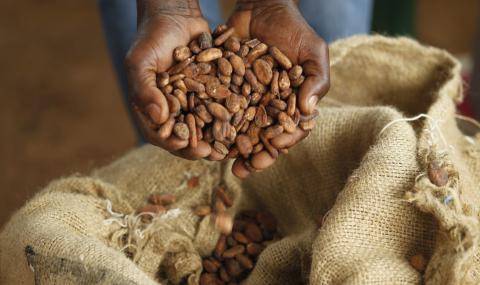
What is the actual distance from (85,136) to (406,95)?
4.83ft

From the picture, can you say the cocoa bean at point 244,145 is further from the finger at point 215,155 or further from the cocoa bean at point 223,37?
the cocoa bean at point 223,37

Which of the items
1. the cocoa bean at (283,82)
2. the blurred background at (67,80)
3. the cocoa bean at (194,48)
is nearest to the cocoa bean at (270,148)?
the cocoa bean at (283,82)

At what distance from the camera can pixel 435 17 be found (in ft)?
9.47

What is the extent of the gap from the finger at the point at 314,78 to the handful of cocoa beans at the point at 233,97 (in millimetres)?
15

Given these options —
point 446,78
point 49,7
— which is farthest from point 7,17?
point 446,78

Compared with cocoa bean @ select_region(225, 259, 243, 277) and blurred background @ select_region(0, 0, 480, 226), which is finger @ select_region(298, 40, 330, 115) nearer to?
cocoa bean @ select_region(225, 259, 243, 277)

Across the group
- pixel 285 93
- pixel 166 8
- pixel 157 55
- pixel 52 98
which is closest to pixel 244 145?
pixel 285 93

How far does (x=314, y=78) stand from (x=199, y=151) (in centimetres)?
25

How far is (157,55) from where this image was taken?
1.06 metres

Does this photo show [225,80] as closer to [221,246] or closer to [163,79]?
[163,79]

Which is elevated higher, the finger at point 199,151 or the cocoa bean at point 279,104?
the cocoa bean at point 279,104

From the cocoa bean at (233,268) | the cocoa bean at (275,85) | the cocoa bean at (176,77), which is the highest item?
the cocoa bean at (176,77)

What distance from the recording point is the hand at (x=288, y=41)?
102 centimetres

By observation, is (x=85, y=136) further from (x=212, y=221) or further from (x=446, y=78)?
(x=446, y=78)
